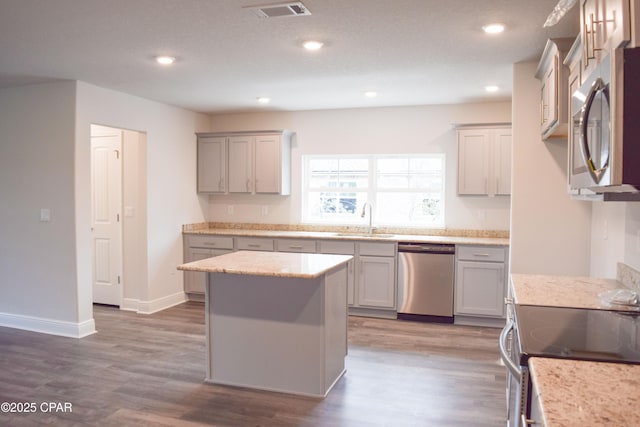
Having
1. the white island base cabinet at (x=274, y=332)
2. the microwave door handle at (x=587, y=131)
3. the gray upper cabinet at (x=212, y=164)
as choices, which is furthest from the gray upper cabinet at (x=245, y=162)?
the microwave door handle at (x=587, y=131)

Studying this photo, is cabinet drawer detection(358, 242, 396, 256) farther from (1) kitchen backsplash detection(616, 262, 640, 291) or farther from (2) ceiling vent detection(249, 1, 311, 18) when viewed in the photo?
(2) ceiling vent detection(249, 1, 311, 18)

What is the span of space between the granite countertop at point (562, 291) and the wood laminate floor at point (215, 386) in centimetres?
87

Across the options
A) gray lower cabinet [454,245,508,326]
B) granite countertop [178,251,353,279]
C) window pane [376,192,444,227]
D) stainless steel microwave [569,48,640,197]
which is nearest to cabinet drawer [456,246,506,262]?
gray lower cabinet [454,245,508,326]

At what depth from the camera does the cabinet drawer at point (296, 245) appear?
5.45 m

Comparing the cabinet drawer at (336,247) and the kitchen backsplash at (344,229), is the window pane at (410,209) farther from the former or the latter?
the cabinet drawer at (336,247)

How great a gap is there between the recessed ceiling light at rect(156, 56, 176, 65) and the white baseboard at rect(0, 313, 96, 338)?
2553 millimetres

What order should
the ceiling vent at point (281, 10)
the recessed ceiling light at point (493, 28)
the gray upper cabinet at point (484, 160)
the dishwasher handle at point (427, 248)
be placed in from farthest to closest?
the gray upper cabinet at point (484, 160) → the dishwasher handle at point (427, 248) → the recessed ceiling light at point (493, 28) → the ceiling vent at point (281, 10)

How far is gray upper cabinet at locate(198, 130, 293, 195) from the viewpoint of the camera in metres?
5.93

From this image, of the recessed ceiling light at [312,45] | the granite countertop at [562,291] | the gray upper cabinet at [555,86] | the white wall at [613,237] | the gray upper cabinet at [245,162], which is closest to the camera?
the granite countertop at [562,291]

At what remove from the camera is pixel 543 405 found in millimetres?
1083

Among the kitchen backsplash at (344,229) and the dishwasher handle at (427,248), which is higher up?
the kitchen backsplash at (344,229)

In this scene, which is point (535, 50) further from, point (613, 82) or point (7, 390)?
point (7, 390)

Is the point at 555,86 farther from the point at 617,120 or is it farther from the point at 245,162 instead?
the point at 245,162

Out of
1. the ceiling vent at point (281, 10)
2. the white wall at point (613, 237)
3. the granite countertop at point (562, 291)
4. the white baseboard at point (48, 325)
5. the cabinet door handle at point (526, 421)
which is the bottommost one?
the white baseboard at point (48, 325)
